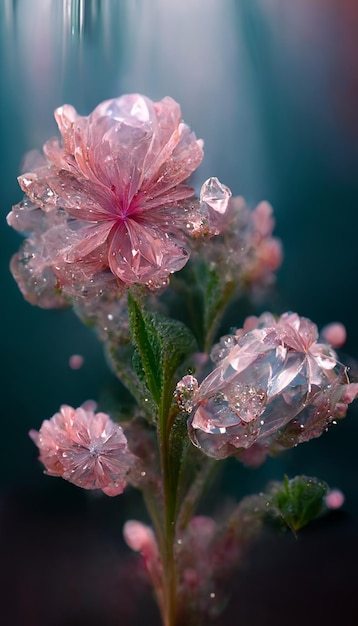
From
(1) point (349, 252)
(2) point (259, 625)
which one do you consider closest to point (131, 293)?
(1) point (349, 252)

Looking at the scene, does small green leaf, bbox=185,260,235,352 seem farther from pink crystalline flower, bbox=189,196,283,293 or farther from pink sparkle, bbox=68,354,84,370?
pink sparkle, bbox=68,354,84,370

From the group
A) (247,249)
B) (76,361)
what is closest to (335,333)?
(247,249)

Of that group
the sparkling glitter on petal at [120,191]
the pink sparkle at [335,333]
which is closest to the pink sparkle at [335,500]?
the pink sparkle at [335,333]

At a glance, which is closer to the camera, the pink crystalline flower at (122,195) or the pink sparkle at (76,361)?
the pink crystalline flower at (122,195)

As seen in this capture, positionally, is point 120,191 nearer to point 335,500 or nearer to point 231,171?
point 231,171

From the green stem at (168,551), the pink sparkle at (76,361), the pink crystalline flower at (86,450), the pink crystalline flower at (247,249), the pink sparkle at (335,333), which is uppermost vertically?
the pink crystalline flower at (247,249)

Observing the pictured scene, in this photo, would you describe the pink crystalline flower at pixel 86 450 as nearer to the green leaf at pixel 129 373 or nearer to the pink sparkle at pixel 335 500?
the green leaf at pixel 129 373

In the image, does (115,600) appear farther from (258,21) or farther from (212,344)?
(258,21)
